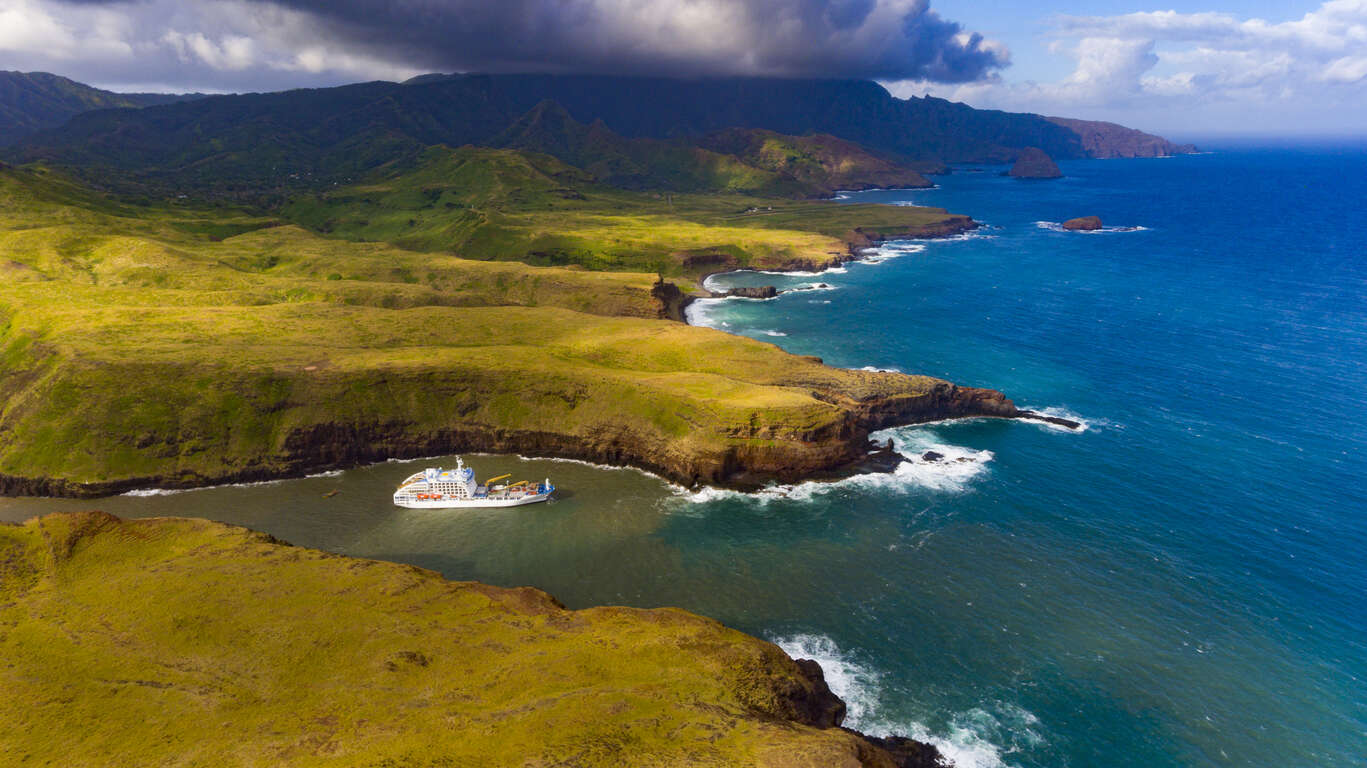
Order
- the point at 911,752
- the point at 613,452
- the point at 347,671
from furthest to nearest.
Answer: the point at 613,452 → the point at 911,752 → the point at 347,671

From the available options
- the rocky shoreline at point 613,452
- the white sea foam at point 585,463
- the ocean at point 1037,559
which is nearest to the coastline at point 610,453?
the rocky shoreline at point 613,452

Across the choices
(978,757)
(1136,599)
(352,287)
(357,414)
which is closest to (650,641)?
(978,757)

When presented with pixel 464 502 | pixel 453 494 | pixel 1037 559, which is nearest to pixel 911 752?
pixel 1037 559

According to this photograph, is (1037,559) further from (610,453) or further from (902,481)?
(610,453)

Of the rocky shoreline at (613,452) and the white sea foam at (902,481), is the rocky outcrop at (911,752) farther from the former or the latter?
the rocky shoreline at (613,452)

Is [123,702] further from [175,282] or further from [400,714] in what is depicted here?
[175,282]

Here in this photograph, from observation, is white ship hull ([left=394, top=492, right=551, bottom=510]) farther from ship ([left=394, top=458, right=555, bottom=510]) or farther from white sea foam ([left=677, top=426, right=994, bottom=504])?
white sea foam ([left=677, top=426, right=994, bottom=504])
